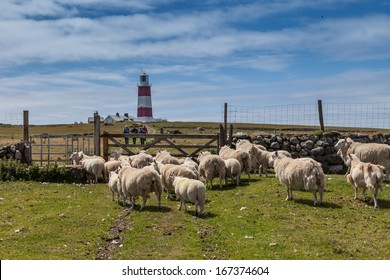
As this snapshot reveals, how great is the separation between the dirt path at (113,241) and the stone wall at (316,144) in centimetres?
1585

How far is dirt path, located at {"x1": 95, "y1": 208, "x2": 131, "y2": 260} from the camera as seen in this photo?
10.1 meters

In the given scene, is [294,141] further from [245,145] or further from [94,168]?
[94,168]

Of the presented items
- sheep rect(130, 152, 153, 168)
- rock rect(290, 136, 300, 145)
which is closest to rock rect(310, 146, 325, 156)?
rock rect(290, 136, 300, 145)

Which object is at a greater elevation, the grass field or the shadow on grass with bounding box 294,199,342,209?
the shadow on grass with bounding box 294,199,342,209

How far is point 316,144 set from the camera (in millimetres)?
28234

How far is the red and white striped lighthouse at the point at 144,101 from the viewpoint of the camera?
10700 cm

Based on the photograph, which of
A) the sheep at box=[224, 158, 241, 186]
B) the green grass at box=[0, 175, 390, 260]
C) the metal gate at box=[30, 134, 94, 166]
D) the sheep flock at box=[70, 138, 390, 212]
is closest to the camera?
the green grass at box=[0, 175, 390, 260]

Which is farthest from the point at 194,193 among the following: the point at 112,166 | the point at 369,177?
the point at 112,166

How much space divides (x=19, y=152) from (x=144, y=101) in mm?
82163

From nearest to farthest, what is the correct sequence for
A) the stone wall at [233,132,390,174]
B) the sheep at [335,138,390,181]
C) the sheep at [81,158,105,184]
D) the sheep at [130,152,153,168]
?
the sheep at [335,138,390,181] → the sheep at [130,152,153,168] → the sheep at [81,158,105,184] → the stone wall at [233,132,390,174]

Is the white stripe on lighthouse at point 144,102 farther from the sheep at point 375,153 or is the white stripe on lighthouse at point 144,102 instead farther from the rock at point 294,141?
the sheep at point 375,153

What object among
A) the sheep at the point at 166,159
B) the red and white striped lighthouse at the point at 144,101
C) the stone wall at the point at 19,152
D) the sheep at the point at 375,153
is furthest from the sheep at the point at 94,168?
the red and white striped lighthouse at the point at 144,101

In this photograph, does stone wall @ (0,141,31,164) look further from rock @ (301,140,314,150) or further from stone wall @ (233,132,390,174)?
rock @ (301,140,314,150)

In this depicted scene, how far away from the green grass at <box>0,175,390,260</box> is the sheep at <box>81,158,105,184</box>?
12.8 feet
